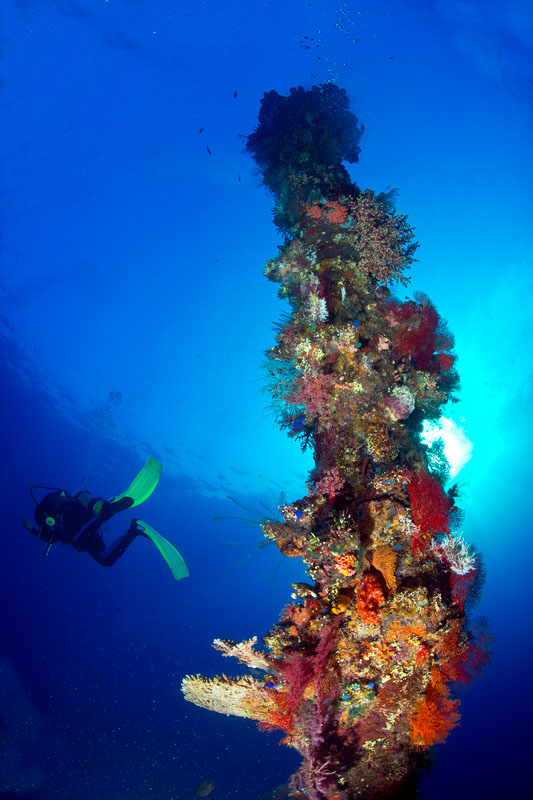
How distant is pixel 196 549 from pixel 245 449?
2247 centimetres

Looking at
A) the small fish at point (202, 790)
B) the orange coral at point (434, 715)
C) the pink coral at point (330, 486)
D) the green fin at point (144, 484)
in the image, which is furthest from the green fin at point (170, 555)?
the orange coral at point (434, 715)

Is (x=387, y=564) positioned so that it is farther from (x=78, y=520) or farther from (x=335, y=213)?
(x=78, y=520)

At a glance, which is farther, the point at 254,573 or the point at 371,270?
the point at 254,573

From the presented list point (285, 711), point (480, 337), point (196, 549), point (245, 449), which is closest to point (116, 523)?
point (196, 549)

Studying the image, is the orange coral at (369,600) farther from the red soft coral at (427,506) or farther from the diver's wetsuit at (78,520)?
the diver's wetsuit at (78,520)

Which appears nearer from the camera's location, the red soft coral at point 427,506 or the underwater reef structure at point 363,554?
the underwater reef structure at point 363,554

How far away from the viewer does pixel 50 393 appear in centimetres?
4009

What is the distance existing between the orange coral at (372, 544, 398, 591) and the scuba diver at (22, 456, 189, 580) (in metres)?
10.4

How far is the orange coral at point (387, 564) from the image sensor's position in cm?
411

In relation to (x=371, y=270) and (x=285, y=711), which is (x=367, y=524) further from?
(x=371, y=270)

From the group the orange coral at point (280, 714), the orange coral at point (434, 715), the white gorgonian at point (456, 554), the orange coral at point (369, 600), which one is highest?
the white gorgonian at point (456, 554)

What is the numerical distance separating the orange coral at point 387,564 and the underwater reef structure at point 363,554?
0.02 metres

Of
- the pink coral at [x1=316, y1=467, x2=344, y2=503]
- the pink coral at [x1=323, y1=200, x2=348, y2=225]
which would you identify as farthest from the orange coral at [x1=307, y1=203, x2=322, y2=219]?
the pink coral at [x1=316, y1=467, x2=344, y2=503]

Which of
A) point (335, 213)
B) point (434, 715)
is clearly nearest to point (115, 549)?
point (434, 715)
